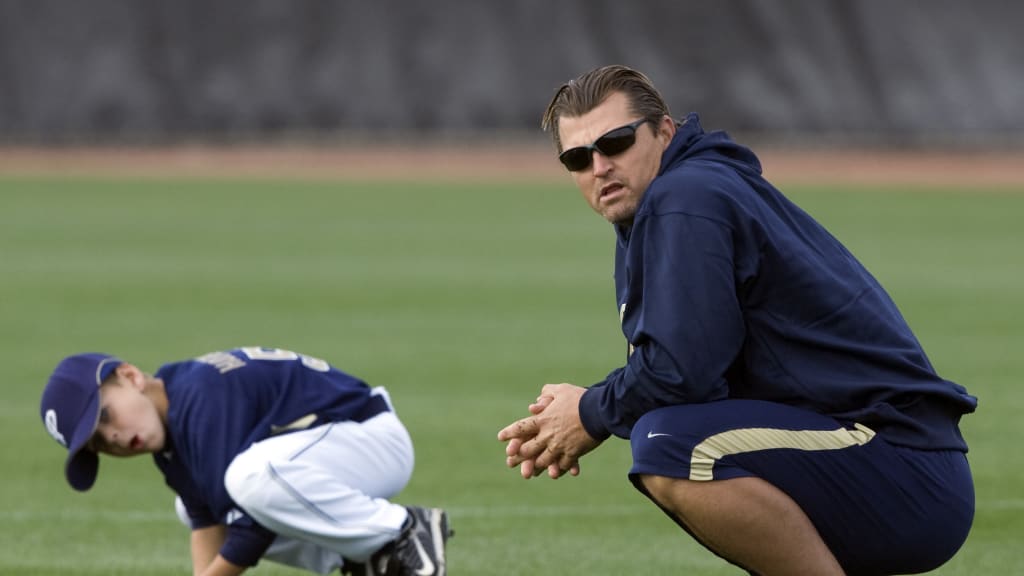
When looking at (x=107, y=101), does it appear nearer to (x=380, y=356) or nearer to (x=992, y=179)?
(x=992, y=179)

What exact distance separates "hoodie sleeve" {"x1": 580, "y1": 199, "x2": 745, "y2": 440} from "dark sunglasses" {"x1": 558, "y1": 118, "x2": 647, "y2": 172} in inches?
10.6

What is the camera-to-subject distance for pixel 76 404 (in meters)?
4.93

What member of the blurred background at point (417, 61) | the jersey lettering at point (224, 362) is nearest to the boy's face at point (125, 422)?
the jersey lettering at point (224, 362)

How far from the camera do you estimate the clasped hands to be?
4309 millimetres

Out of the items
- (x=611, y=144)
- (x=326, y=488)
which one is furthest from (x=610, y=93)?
(x=326, y=488)

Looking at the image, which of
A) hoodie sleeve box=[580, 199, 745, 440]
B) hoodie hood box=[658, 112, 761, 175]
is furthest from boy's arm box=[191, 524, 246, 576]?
hoodie hood box=[658, 112, 761, 175]

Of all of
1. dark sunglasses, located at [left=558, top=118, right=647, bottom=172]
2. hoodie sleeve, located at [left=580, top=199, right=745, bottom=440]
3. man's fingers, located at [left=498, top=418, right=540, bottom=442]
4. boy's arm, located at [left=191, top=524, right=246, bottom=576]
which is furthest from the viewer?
boy's arm, located at [left=191, top=524, right=246, bottom=576]

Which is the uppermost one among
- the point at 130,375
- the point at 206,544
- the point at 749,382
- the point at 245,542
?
the point at 749,382

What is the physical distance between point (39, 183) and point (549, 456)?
20.0 meters

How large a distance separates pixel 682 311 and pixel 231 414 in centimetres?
174

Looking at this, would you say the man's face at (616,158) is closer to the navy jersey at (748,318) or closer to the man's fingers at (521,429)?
the navy jersey at (748,318)

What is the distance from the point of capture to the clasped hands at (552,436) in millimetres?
4309

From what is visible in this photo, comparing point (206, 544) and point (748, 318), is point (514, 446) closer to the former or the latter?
point (748, 318)

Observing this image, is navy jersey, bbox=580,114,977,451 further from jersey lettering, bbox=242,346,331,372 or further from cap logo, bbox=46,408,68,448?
cap logo, bbox=46,408,68,448
